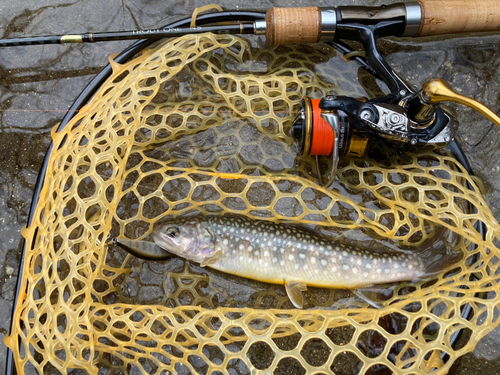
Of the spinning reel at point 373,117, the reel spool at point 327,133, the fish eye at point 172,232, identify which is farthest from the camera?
the fish eye at point 172,232

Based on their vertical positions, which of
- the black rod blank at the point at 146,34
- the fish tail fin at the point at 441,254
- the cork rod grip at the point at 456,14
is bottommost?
the fish tail fin at the point at 441,254

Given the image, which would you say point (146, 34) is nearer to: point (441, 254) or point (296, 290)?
point (296, 290)

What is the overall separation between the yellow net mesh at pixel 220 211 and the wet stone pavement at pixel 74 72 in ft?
1.06

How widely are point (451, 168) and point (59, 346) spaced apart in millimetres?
2210

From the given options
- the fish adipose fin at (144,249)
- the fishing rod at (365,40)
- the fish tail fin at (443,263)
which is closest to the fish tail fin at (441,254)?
the fish tail fin at (443,263)

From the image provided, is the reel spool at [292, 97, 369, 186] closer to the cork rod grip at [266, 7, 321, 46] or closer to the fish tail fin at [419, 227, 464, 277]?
the cork rod grip at [266, 7, 321, 46]

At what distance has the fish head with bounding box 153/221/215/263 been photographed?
2049 mm

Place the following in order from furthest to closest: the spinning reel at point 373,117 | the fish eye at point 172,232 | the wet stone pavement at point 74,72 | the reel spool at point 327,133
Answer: the wet stone pavement at point 74,72 → the fish eye at point 172,232 → the reel spool at point 327,133 → the spinning reel at point 373,117

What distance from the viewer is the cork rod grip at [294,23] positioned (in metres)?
2.00

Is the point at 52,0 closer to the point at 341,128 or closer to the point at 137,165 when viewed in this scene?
the point at 137,165

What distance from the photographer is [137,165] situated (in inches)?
91.2

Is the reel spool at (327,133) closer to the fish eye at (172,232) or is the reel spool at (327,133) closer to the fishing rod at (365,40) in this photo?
the fishing rod at (365,40)

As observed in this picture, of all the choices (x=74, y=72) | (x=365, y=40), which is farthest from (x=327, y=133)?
(x=74, y=72)

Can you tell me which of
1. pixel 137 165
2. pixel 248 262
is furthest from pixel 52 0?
pixel 248 262
